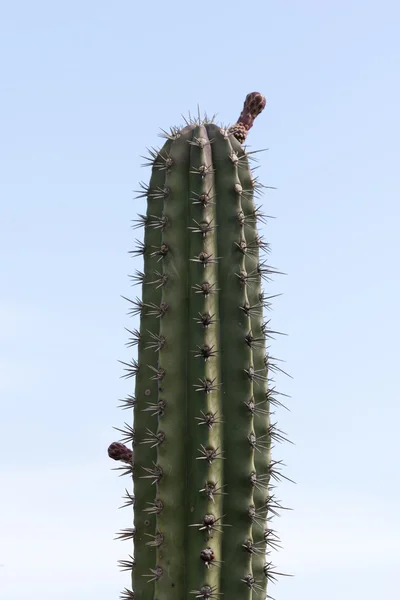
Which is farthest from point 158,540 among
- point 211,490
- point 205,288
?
point 205,288

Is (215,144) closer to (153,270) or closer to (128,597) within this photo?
(153,270)

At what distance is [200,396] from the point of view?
22.8 ft

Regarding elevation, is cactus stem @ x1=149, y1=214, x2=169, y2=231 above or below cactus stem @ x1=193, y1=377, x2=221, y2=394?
above

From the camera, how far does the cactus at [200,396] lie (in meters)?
6.85

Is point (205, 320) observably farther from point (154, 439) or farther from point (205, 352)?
point (154, 439)

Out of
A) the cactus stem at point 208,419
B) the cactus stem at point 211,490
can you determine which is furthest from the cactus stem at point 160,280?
the cactus stem at point 211,490

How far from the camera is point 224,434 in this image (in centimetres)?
700

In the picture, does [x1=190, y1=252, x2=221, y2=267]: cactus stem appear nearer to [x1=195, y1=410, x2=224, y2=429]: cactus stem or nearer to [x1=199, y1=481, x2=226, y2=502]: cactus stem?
[x1=195, y1=410, x2=224, y2=429]: cactus stem

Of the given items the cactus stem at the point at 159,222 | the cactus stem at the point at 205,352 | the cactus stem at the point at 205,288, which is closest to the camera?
the cactus stem at the point at 205,352

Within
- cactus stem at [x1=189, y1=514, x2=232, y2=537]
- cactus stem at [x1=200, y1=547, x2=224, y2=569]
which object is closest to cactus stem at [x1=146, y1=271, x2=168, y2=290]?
cactus stem at [x1=189, y1=514, x2=232, y2=537]

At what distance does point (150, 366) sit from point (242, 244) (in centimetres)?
99

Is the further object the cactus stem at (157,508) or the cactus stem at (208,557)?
the cactus stem at (157,508)

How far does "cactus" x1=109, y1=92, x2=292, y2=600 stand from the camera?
685 centimetres

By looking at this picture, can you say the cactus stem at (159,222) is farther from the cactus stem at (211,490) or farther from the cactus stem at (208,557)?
the cactus stem at (208,557)
